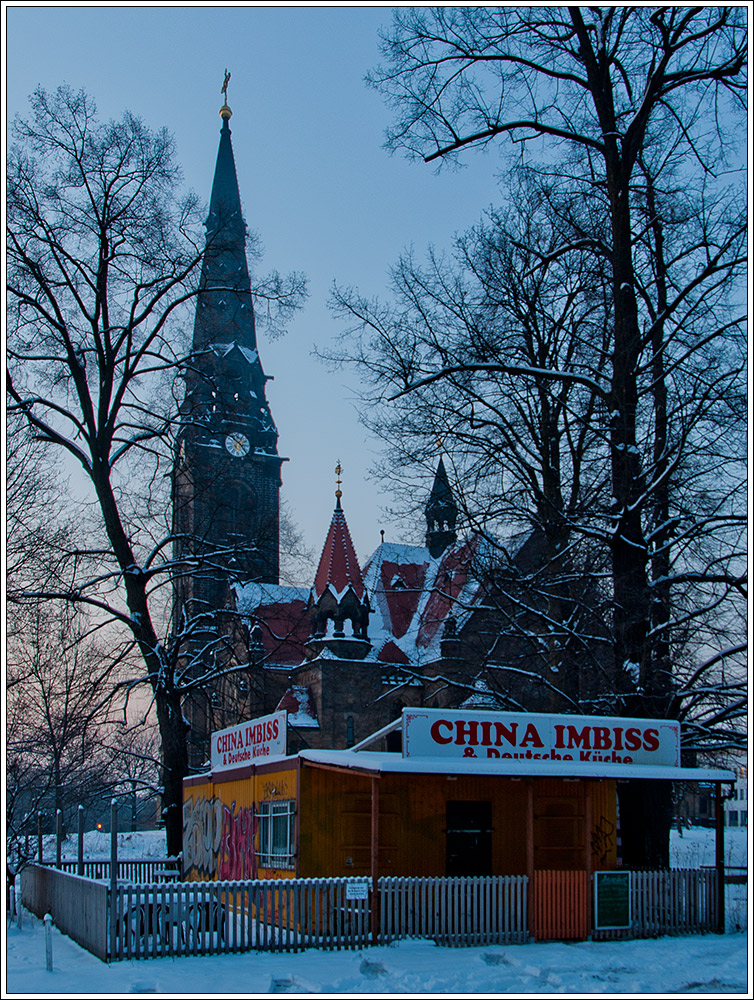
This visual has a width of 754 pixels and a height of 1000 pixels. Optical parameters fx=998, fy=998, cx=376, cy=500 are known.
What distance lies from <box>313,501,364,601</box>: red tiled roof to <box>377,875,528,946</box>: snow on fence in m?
35.1

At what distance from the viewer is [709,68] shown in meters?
17.2

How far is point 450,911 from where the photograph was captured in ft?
47.0

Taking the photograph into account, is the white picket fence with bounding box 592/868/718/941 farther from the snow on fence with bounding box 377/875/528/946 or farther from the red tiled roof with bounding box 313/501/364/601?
the red tiled roof with bounding box 313/501/364/601

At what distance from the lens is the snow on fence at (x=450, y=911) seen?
14133 mm

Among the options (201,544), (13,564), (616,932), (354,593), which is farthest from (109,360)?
(354,593)

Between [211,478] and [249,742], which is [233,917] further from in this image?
[211,478]

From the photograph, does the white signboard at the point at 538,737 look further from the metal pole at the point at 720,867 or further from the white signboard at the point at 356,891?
the white signboard at the point at 356,891

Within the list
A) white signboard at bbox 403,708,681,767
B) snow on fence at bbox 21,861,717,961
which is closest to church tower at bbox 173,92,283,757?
white signboard at bbox 403,708,681,767

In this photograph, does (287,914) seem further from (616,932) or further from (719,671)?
(719,671)

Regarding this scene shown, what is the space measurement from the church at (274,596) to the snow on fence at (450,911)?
403 centimetres

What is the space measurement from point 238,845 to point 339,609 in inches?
1209

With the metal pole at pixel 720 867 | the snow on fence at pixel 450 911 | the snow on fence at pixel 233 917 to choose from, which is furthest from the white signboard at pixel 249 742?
the metal pole at pixel 720 867

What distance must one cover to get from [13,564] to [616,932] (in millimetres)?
11509

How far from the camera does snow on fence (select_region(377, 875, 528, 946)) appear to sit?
14133 millimetres
